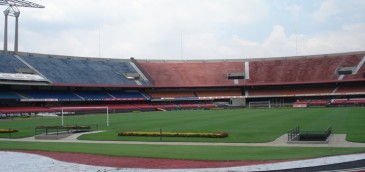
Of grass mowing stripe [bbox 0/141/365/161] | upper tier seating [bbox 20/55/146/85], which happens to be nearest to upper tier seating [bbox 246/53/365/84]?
upper tier seating [bbox 20/55/146/85]

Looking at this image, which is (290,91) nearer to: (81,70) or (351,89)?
(351,89)

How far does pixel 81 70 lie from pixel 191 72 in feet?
98.3

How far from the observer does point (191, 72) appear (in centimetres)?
11519

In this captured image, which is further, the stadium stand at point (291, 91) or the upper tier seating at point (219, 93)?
the upper tier seating at point (219, 93)

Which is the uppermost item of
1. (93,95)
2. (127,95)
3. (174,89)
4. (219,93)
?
(174,89)

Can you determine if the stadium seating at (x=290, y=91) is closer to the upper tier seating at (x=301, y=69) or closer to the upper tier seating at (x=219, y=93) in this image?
the upper tier seating at (x=301, y=69)

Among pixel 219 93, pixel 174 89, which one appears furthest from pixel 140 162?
pixel 174 89

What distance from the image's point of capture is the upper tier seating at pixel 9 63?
84.6 meters

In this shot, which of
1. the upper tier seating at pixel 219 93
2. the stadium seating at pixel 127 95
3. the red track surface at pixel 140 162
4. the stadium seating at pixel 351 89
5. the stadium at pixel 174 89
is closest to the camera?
the red track surface at pixel 140 162

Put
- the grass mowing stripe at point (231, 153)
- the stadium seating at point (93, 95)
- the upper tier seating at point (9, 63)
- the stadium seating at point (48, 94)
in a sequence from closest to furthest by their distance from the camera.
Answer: the grass mowing stripe at point (231, 153), the upper tier seating at point (9, 63), the stadium seating at point (48, 94), the stadium seating at point (93, 95)

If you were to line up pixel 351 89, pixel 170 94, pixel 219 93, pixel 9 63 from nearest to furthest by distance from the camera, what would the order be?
pixel 9 63 → pixel 351 89 → pixel 219 93 → pixel 170 94

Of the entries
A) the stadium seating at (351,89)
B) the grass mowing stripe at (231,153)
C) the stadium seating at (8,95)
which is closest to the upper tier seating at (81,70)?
the stadium seating at (8,95)

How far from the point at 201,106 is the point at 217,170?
81.7 meters

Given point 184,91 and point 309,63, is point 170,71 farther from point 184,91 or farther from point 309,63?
point 309,63
